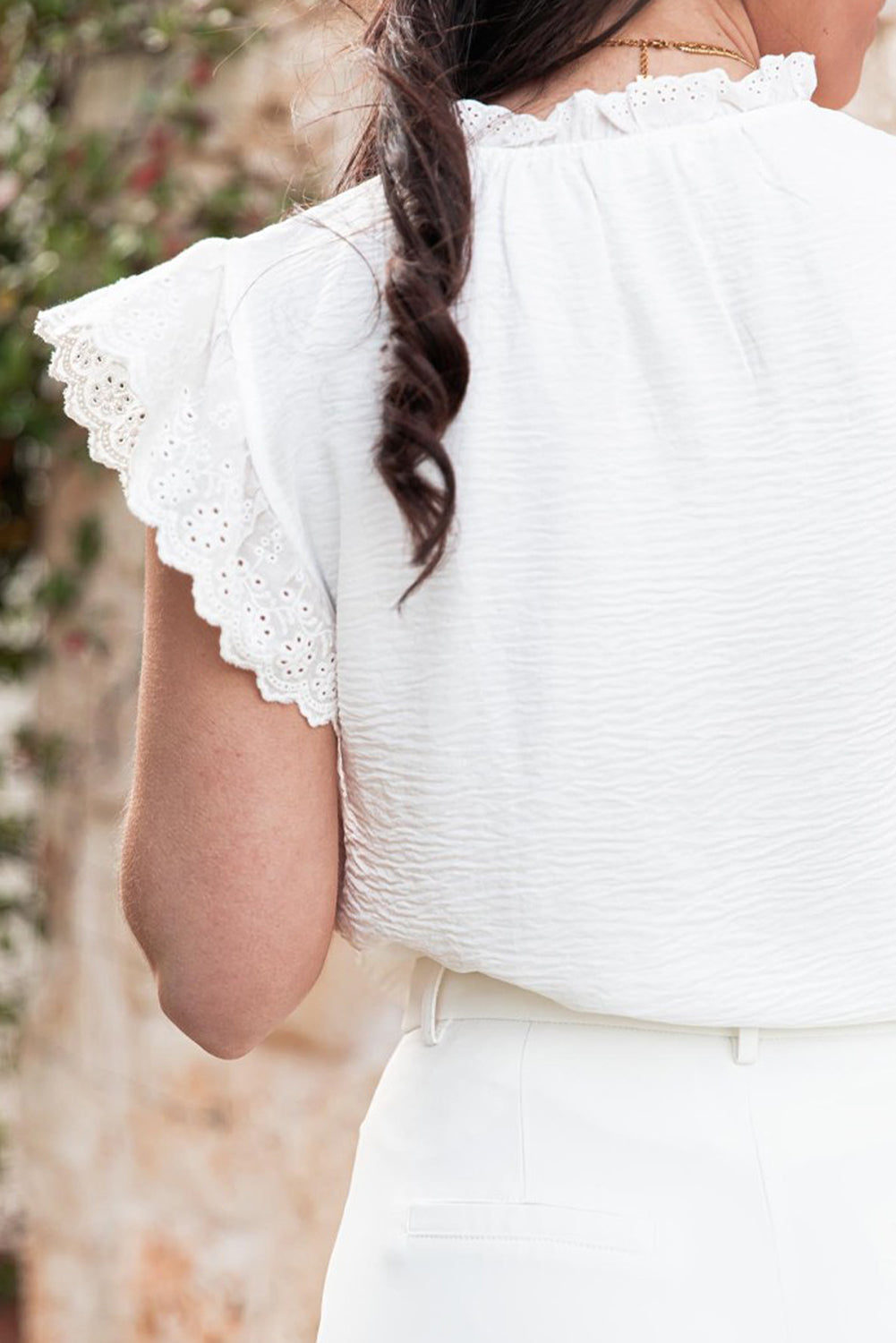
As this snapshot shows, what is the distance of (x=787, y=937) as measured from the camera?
0.98 metres

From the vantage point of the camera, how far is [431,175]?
3.18 feet

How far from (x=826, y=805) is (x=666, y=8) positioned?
1.62 ft

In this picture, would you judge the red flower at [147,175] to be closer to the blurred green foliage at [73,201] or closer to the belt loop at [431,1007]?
the blurred green foliage at [73,201]

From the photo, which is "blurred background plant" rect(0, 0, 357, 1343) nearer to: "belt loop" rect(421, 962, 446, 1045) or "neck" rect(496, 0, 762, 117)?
"neck" rect(496, 0, 762, 117)

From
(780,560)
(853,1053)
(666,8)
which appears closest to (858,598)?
(780,560)

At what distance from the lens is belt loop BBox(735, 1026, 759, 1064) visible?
99 centimetres

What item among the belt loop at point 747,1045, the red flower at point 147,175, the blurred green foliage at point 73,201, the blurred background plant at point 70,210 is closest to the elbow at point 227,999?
the belt loop at point 747,1045

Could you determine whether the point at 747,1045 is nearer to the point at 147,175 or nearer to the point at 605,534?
the point at 605,534

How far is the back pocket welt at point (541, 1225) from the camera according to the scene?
37.6 inches

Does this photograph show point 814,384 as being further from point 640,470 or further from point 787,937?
point 787,937

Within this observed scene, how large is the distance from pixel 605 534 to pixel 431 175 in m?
0.23

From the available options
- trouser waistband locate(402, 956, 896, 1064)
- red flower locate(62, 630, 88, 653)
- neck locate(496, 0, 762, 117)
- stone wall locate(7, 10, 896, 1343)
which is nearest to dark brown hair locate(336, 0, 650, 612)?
neck locate(496, 0, 762, 117)

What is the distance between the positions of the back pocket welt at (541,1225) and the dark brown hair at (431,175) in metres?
0.36

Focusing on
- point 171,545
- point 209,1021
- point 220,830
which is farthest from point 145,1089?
point 171,545
